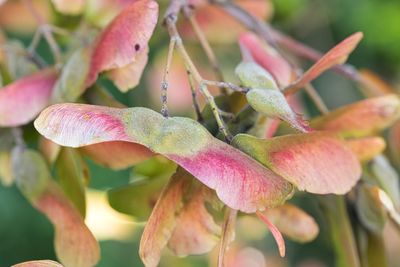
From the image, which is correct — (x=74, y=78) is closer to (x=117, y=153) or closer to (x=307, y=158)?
(x=117, y=153)

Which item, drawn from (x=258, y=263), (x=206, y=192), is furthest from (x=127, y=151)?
(x=258, y=263)

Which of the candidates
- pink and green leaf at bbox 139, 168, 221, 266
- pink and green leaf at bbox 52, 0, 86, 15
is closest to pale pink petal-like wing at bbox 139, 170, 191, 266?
pink and green leaf at bbox 139, 168, 221, 266

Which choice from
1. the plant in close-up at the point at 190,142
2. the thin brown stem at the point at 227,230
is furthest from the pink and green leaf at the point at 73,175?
the thin brown stem at the point at 227,230

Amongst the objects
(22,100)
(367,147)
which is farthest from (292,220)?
(22,100)

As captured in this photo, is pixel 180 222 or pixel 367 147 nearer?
pixel 180 222

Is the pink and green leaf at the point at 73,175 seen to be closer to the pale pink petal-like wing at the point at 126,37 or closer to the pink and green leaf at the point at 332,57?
the pale pink petal-like wing at the point at 126,37

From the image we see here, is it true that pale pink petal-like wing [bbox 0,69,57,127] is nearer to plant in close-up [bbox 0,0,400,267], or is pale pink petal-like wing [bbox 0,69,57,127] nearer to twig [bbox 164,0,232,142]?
plant in close-up [bbox 0,0,400,267]
